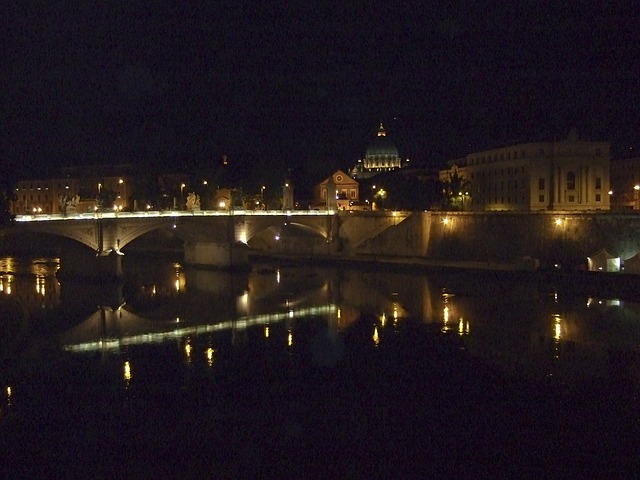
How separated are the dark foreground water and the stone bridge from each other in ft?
20.5

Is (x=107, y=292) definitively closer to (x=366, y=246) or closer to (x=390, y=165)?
(x=366, y=246)

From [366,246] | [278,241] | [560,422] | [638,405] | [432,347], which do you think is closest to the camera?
[560,422]

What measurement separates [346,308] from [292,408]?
→ 14863 millimetres

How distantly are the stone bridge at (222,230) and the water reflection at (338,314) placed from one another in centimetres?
271

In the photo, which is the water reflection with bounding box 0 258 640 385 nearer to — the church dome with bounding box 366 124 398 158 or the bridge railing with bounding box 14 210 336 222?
the bridge railing with bounding box 14 210 336 222

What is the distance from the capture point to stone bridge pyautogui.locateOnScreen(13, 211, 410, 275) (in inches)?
1574

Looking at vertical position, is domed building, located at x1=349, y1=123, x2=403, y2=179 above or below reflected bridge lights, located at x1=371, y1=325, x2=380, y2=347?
above

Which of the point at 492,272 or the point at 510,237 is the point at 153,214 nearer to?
the point at 492,272

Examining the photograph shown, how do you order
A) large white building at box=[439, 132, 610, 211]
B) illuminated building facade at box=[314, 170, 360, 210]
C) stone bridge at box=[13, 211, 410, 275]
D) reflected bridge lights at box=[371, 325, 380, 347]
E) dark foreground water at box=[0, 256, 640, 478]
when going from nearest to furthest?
dark foreground water at box=[0, 256, 640, 478] → reflected bridge lights at box=[371, 325, 380, 347] → stone bridge at box=[13, 211, 410, 275] → large white building at box=[439, 132, 610, 211] → illuminated building facade at box=[314, 170, 360, 210]

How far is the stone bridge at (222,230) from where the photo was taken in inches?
1574

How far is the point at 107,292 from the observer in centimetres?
3731

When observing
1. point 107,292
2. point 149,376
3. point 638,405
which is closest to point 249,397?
point 149,376

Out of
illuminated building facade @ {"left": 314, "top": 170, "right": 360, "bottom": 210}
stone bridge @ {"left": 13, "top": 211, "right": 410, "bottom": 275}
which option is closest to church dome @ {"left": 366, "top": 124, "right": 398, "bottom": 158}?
illuminated building facade @ {"left": 314, "top": 170, "right": 360, "bottom": 210}

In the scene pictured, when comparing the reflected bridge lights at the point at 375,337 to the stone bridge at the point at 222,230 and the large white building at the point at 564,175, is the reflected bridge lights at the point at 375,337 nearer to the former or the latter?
the stone bridge at the point at 222,230
